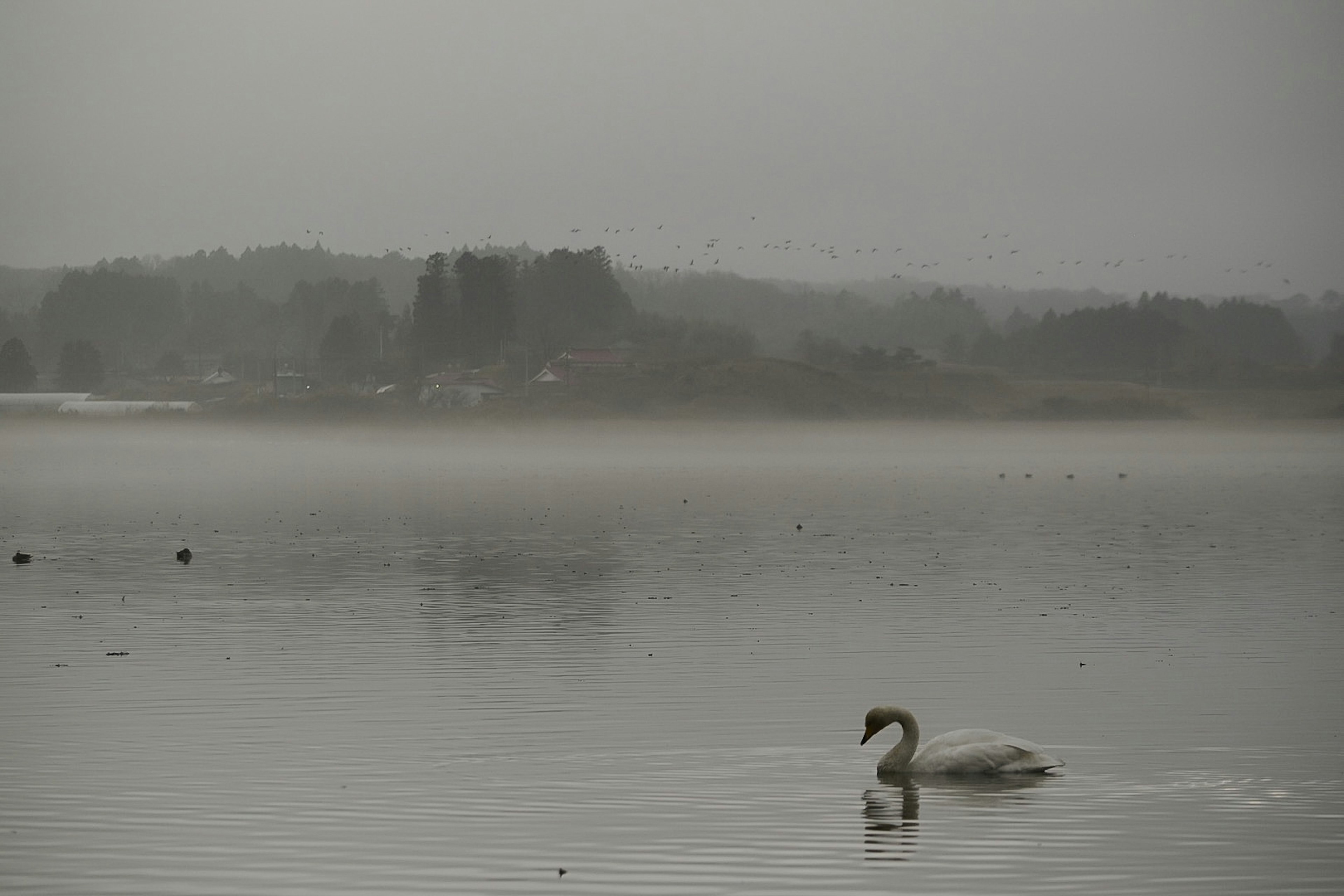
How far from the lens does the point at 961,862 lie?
1298cm

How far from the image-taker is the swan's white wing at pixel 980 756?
15.8 m

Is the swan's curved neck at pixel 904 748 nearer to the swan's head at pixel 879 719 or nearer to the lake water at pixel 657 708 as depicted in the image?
the swan's head at pixel 879 719

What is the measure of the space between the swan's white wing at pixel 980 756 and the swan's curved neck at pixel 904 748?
0.10 m

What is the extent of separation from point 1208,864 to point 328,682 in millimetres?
11745

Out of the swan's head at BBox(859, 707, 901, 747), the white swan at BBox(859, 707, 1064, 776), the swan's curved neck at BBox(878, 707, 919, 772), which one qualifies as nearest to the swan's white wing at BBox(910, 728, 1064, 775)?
the white swan at BBox(859, 707, 1064, 776)

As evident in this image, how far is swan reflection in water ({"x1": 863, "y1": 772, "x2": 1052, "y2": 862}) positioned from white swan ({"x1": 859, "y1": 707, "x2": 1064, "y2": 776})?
6 centimetres

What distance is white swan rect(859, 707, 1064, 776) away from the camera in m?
15.8

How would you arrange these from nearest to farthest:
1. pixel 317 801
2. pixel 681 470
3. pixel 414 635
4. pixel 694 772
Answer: pixel 317 801 < pixel 694 772 < pixel 414 635 < pixel 681 470

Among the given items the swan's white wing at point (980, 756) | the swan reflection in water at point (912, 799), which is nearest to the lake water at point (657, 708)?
the swan reflection in water at point (912, 799)

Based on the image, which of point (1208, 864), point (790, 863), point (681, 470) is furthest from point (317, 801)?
point (681, 470)

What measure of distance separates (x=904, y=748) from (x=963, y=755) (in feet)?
1.68

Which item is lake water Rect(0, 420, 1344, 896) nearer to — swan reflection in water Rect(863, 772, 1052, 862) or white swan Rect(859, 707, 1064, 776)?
swan reflection in water Rect(863, 772, 1052, 862)

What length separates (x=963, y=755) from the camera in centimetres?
1595

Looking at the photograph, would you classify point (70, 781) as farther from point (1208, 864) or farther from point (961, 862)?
point (1208, 864)
